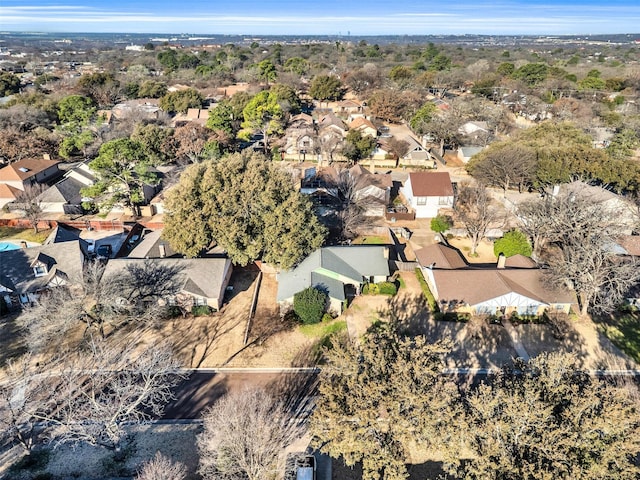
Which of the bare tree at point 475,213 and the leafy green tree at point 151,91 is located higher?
the leafy green tree at point 151,91

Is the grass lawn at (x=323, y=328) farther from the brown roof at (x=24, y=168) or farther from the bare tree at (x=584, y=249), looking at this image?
the brown roof at (x=24, y=168)

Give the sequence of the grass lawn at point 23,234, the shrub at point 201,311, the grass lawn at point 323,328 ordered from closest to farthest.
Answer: the grass lawn at point 323,328 → the shrub at point 201,311 → the grass lawn at point 23,234

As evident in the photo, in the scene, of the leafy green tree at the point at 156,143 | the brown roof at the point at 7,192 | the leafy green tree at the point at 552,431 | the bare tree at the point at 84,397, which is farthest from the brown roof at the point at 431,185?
the brown roof at the point at 7,192

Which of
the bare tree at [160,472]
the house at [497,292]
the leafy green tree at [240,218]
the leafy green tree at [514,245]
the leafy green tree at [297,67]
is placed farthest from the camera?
the leafy green tree at [297,67]

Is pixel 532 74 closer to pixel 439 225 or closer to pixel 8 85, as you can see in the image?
pixel 439 225

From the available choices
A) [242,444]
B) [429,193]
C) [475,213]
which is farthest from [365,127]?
[242,444]

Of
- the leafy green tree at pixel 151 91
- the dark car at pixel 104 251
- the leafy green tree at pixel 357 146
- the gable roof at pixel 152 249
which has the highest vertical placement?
the leafy green tree at pixel 151 91

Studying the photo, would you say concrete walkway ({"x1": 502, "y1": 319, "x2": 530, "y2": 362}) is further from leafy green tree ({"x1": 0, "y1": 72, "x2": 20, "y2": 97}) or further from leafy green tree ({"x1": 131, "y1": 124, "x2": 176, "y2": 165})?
leafy green tree ({"x1": 0, "y1": 72, "x2": 20, "y2": 97})
